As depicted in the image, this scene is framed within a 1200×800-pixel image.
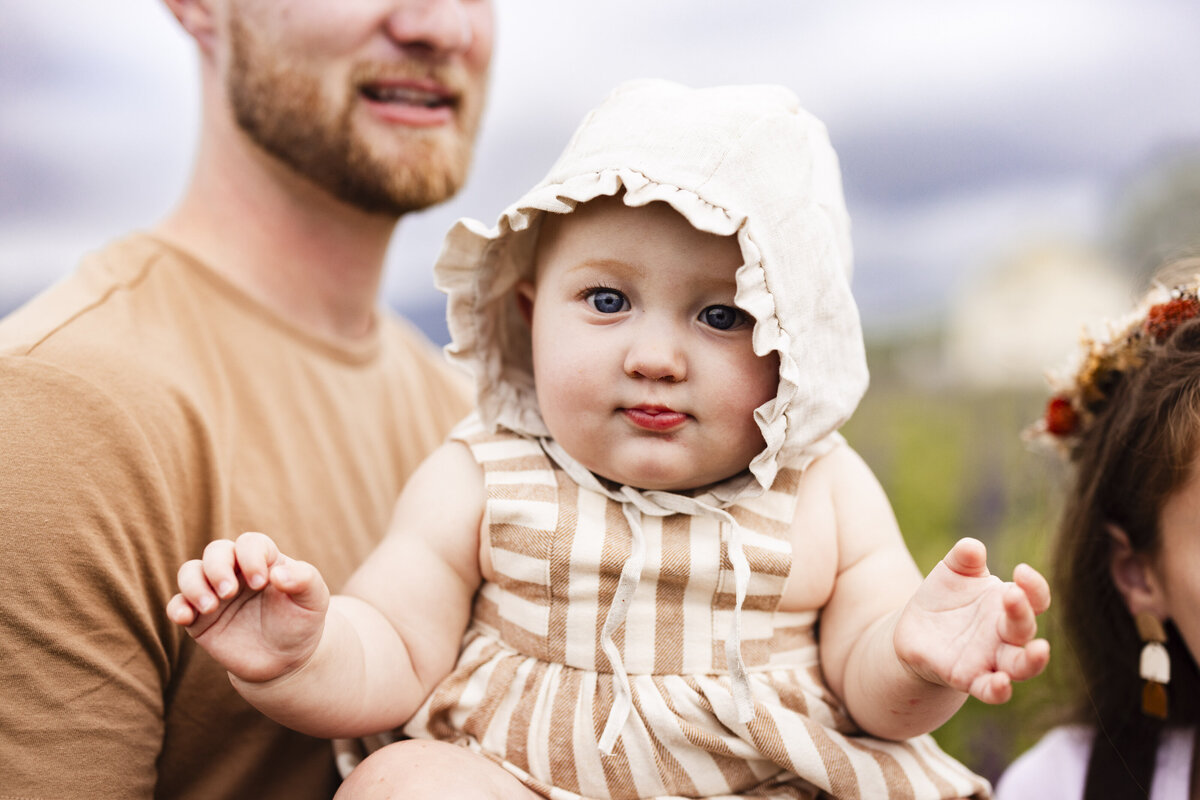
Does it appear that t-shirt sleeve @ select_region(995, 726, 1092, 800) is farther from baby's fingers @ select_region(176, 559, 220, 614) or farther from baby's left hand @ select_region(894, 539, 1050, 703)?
baby's fingers @ select_region(176, 559, 220, 614)

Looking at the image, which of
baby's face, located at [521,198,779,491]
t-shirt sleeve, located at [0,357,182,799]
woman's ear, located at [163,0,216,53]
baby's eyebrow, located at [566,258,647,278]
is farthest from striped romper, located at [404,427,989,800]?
woman's ear, located at [163,0,216,53]

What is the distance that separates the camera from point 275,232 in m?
2.60

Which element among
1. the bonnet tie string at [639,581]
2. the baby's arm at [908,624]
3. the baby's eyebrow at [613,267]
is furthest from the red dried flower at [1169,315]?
the baby's eyebrow at [613,267]

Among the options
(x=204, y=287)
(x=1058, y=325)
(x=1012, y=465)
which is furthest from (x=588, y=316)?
(x=1058, y=325)

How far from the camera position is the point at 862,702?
5.58 feet

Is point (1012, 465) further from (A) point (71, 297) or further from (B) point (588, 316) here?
(A) point (71, 297)

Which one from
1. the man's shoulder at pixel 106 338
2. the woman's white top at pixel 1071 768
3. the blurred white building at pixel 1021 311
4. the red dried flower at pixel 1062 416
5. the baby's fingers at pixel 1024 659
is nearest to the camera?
the baby's fingers at pixel 1024 659

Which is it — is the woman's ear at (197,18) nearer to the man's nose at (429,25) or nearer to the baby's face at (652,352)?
the man's nose at (429,25)

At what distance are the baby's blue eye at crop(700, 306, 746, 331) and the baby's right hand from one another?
0.72 meters

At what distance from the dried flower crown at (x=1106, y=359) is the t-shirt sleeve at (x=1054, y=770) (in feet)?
2.42

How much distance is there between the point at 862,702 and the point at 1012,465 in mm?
3281

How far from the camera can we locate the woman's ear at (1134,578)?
2.19 m

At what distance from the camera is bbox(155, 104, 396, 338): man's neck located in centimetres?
253

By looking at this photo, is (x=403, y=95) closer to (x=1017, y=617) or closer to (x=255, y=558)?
(x=255, y=558)
